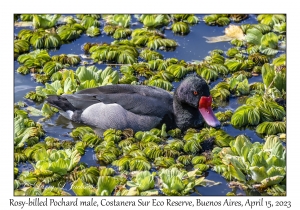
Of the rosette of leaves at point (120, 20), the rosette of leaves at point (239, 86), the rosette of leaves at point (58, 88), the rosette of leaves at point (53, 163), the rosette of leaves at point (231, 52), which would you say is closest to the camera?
the rosette of leaves at point (53, 163)

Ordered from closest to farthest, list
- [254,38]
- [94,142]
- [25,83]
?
[94,142], [25,83], [254,38]

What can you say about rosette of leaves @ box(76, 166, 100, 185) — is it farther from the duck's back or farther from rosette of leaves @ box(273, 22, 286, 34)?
rosette of leaves @ box(273, 22, 286, 34)

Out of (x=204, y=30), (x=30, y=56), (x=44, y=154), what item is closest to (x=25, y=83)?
(x=30, y=56)

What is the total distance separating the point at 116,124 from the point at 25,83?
2.88 metres

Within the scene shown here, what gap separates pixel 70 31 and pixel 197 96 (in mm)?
5129

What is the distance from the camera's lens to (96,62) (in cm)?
1756

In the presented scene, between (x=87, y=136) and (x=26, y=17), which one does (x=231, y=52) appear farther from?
(x=26, y=17)

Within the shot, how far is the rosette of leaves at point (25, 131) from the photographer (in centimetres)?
1390

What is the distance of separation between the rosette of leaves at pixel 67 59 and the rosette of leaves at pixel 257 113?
425 centimetres

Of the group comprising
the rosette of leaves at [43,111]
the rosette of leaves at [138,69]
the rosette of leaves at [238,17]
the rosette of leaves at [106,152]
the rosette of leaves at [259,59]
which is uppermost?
the rosette of leaves at [238,17]

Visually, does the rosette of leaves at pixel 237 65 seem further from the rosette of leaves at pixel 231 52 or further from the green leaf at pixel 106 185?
the green leaf at pixel 106 185

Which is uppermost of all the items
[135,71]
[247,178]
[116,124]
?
[135,71]

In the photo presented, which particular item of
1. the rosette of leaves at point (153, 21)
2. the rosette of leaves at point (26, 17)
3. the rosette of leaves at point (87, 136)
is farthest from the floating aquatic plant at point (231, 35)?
the rosette of leaves at point (87, 136)

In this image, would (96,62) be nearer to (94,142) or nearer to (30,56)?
(30,56)
